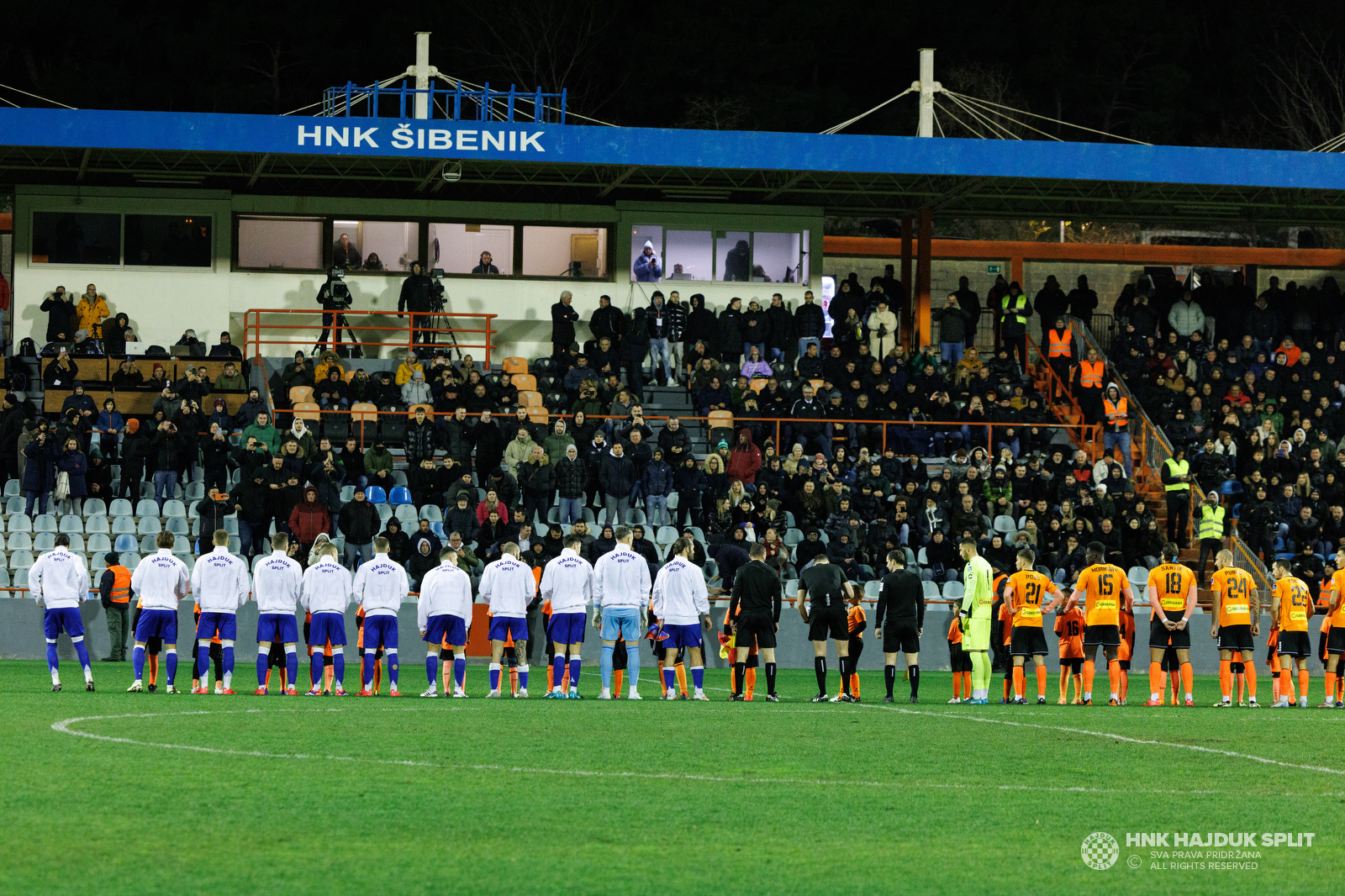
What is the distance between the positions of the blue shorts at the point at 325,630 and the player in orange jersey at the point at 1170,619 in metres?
9.07

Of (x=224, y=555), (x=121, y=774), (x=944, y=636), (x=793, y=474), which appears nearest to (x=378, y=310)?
(x=793, y=474)

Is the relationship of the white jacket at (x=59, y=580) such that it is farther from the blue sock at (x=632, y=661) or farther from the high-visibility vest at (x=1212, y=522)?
the high-visibility vest at (x=1212, y=522)

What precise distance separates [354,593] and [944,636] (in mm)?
10746

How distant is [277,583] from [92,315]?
640 inches

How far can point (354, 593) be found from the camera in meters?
17.1

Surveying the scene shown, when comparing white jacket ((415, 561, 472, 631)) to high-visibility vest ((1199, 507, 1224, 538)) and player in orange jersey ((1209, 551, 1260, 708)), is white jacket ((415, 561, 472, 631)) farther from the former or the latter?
high-visibility vest ((1199, 507, 1224, 538))

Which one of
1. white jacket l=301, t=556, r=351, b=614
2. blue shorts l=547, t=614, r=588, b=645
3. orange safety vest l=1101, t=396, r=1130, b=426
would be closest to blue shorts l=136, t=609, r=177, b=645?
white jacket l=301, t=556, r=351, b=614

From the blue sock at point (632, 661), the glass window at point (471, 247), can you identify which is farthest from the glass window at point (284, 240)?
the blue sock at point (632, 661)

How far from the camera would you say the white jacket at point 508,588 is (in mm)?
17297

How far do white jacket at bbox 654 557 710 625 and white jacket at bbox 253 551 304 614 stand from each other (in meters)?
3.80

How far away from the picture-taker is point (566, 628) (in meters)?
17.2

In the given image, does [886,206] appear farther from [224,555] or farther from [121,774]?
[121,774]

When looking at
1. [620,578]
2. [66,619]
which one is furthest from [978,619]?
[66,619]

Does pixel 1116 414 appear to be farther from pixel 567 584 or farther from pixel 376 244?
pixel 567 584
